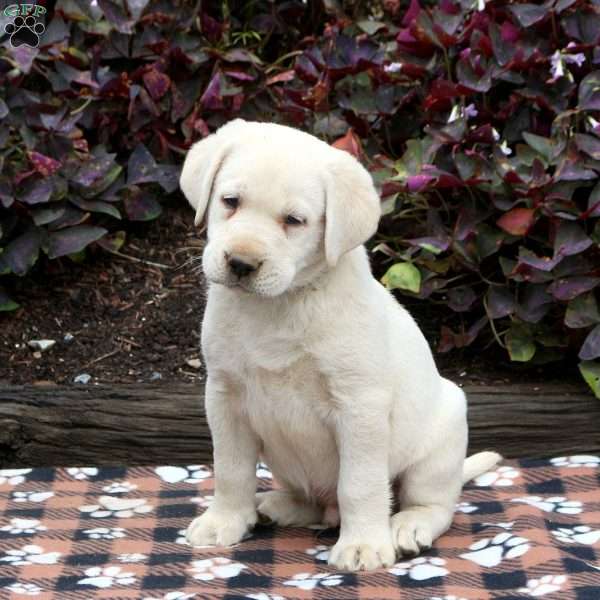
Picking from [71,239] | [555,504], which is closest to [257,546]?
[555,504]

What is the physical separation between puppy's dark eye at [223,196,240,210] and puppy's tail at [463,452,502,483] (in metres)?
1.64

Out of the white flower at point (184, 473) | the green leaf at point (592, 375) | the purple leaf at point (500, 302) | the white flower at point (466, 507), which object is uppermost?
the purple leaf at point (500, 302)

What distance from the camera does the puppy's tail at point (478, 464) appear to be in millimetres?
5172

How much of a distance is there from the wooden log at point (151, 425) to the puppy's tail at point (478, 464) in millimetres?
280

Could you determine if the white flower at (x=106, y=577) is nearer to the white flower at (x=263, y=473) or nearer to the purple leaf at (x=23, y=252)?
the white flower at (x=263, y=473)

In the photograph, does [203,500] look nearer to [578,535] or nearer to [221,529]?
[221,529]

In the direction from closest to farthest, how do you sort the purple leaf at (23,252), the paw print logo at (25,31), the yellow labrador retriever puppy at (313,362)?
the yellow labrador retriever puppy at (313,362) → the purple leaf at (23,252) → the paw print logo at (25,31)

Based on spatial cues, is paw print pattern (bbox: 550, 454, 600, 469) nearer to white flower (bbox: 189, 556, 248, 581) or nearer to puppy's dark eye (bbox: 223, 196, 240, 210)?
white flower (bbox: 189, 556, 248, 581)

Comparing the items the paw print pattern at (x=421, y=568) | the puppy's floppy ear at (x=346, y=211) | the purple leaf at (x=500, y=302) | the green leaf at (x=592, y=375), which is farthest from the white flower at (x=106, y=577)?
the green leaf at (x=592, y=375)

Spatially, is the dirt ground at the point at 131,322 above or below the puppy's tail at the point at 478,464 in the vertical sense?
above

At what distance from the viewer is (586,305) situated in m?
5.54

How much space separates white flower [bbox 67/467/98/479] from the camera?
544 centimetres

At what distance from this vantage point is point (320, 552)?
4500mm

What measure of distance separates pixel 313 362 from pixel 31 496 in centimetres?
158
